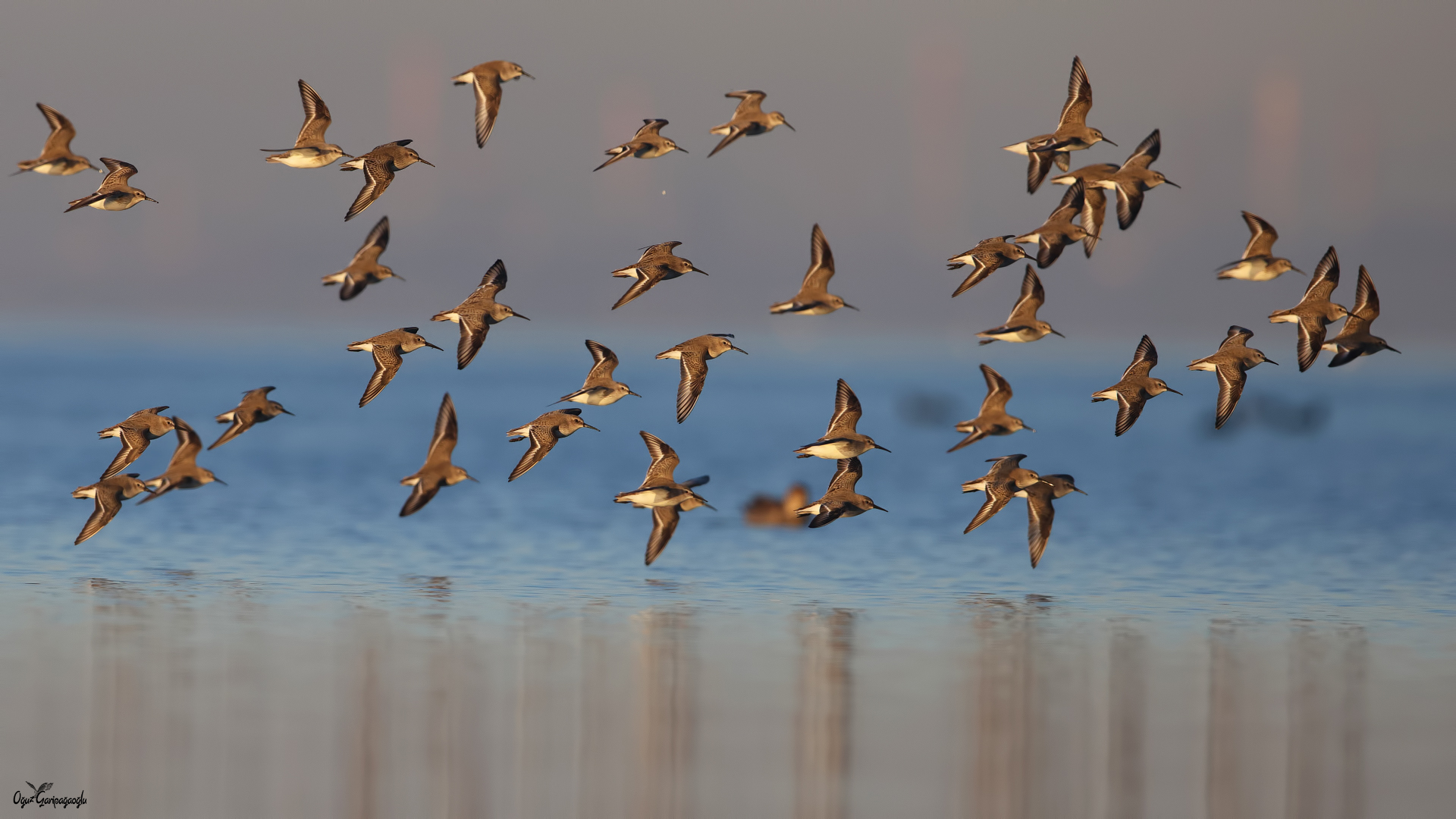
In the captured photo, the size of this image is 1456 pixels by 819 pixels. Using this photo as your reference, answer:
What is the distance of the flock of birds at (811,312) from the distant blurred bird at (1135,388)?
0.03 meters

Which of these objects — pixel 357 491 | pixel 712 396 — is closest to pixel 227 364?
pixel 712 396

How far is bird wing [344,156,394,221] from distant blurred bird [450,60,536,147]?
1230mm

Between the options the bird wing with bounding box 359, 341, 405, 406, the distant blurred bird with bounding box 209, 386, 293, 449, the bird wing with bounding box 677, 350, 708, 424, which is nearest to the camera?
the distant blurred bird with bounding box 209, 386, 293, 449

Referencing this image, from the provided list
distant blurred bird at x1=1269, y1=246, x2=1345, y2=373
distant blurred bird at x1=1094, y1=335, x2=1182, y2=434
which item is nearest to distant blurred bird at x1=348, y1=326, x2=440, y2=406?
distant blurred bird at x1=1094, y1=335, x2=1182, y2=434

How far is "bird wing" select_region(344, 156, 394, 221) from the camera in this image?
59.2 feet

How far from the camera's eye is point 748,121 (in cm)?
1983

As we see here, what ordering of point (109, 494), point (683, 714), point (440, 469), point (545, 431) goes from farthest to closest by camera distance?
point (109, 494), point (545, 431), point (440, 469), point (683, 714)

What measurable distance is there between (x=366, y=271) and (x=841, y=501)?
6.12 m

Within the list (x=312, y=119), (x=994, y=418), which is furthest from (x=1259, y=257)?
(x=312, y=119)

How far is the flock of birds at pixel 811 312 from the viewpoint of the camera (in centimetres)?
1841

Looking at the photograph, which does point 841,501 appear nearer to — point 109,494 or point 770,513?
point 109,494

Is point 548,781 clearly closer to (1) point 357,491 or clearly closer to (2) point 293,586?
(2) point 293,586

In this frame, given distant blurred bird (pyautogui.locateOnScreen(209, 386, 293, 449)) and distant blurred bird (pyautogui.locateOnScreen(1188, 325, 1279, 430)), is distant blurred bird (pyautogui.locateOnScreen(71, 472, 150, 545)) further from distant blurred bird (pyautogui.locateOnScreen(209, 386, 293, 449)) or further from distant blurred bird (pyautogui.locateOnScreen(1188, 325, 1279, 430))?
distant blurred bird (pyautogui.locateOnScreen(1188, 325, 1279, 430))

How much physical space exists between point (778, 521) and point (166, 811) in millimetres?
20639
